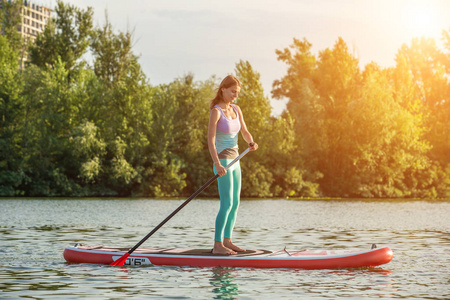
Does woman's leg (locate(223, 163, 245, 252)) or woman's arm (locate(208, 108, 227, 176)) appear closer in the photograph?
woman's arm (locate(208, 108, 227, 176))

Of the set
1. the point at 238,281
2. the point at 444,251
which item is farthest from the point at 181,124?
the point at 238,281

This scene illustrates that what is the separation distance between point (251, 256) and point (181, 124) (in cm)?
4877

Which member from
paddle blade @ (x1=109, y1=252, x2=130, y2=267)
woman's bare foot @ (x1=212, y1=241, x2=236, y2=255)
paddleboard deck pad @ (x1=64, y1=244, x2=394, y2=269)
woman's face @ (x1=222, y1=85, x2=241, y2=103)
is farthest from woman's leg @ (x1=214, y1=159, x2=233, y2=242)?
paddle blade @ (x1=109, y1=252, x2=130, y2=267)

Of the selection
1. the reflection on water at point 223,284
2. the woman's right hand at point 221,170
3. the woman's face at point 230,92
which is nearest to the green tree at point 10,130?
the woman's face at point 230,92

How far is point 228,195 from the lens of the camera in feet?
35.7

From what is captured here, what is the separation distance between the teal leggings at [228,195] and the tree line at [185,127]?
1677 inches

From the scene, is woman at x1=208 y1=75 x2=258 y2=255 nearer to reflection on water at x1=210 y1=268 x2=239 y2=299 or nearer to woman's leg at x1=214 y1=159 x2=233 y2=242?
woman's leg at x1=214 y1=159 x2=233 y2=242

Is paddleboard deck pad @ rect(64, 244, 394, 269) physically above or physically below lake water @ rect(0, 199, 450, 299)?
above

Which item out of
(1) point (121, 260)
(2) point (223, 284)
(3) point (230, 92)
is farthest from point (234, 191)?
(1) point (121, 260)

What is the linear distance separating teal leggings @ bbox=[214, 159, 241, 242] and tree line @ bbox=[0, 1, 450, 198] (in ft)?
140

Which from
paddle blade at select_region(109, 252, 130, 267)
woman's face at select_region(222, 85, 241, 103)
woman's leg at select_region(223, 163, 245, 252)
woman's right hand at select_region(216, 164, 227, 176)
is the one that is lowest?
paddle blade at select_region(109, 252, 130, 267)

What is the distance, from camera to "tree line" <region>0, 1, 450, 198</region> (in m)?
54.1

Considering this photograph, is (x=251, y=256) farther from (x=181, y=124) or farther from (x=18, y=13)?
(x=18, y=13)

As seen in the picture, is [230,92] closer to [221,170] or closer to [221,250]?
[221,170]
